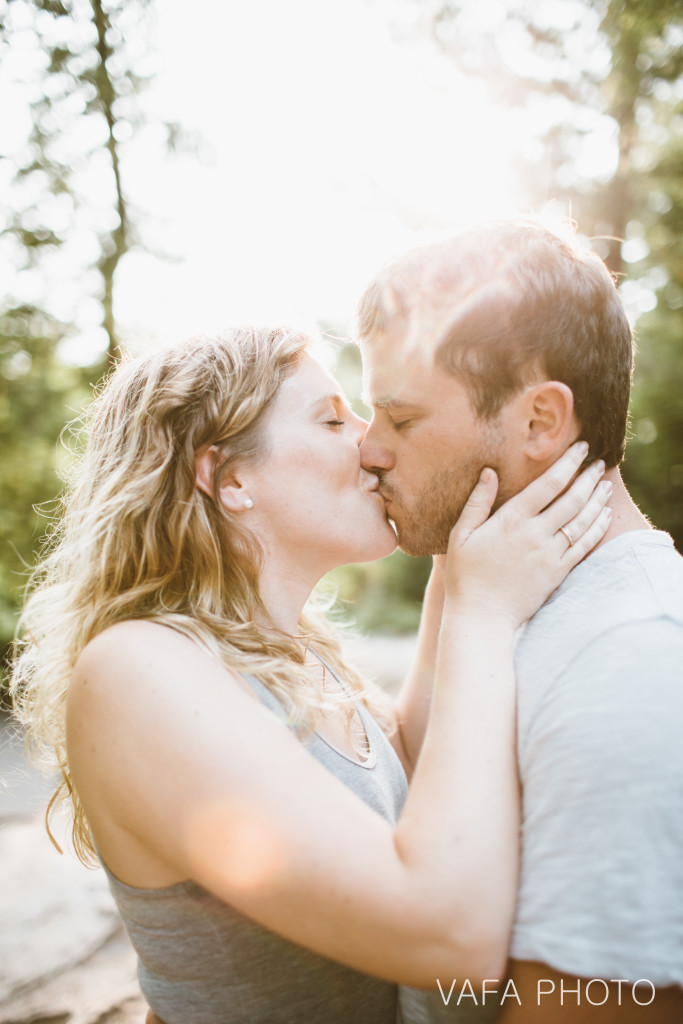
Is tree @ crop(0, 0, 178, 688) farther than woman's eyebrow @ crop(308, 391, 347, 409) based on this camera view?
Yes

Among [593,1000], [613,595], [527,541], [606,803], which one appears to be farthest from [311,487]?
[593,1000]

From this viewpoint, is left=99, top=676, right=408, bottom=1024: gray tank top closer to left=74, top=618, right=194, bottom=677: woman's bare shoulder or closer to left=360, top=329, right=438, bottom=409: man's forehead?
left=74, top=618, right=194, bottom=677: woman's bare shoulder

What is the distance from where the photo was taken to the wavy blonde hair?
220 cm

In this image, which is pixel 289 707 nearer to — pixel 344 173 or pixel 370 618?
pixel 344 173

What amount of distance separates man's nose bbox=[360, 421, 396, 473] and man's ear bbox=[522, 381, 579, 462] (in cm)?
51

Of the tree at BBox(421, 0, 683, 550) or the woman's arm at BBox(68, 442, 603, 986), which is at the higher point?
the tree at BBox(421, 0, 683, 550)

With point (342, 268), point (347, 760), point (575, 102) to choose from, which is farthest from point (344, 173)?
point (347, 760)

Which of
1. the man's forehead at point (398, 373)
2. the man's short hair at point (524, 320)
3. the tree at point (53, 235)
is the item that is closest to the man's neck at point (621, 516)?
the man's short hair at point (524, 320)

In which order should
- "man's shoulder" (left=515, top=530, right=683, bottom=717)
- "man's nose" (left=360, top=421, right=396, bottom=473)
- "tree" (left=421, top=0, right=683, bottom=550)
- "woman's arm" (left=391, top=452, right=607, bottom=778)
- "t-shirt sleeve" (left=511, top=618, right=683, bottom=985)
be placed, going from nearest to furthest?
"t-shirt sleeve" (left=511, top=618, right=683, bottom=985) → "man's shoulder" (left=515, top=530, right=683, bottom=717) → "man's nose" (left=360, top=421, right=396, bottom=473) → "woman's arm" (left=391, top=452, right=607, bottom=778) → "tree" (left=421, top=0, right=683, bottom=550)

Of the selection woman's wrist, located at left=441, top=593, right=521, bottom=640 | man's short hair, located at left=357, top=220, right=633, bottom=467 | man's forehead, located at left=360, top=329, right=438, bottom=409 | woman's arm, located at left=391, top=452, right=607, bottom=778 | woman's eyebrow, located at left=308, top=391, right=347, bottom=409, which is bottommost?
woman's arm, located at left=391, top=452, right=607, bottom=778

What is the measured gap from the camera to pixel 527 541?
6.69 ft

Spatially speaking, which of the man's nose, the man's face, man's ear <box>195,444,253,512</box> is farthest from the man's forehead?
man's ear <box>195,444,253,512</box>

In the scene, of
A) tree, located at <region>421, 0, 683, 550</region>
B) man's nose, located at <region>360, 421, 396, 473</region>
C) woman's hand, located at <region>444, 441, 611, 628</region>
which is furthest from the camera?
tree, located at <region>421, 0, 683, 550</region>

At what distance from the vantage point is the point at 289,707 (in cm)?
200
